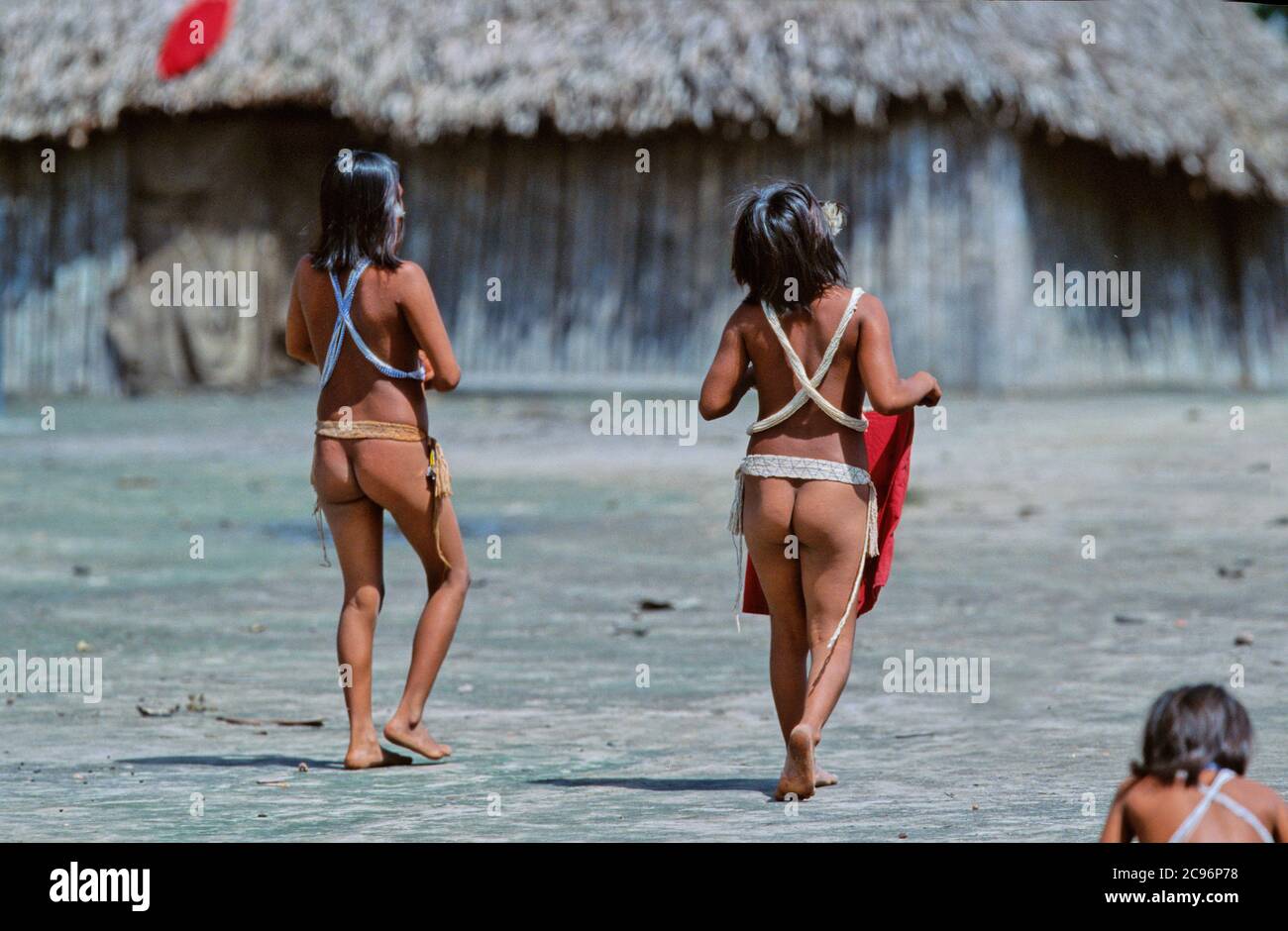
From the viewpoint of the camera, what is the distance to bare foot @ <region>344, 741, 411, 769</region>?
5.50 metres

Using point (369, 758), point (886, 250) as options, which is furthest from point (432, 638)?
point (886, 250)

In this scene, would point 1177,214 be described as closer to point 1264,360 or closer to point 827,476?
point 1264,360

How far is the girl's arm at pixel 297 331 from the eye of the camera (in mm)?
5695

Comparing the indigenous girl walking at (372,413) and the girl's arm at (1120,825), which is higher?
the indigenous girl walking at (372,413)

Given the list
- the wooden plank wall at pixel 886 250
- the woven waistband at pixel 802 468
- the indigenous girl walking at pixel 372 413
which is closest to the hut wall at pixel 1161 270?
the wooden plank wall at pixel 886 250

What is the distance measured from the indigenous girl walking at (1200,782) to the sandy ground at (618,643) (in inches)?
40.6

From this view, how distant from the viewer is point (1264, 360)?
20.0m

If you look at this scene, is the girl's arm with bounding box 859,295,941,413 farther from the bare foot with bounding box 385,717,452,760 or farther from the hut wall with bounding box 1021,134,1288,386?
the hut wall with bounding box 1021,134,1288,386

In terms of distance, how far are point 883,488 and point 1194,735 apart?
7.05 feet

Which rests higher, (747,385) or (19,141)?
(19,141)

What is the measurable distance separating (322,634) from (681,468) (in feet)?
18.8

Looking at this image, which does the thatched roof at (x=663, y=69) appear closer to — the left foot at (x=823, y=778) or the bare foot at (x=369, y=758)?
the bare foot at (x=369, y=758)

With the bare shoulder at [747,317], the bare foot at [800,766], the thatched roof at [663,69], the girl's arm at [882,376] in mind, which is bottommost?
the bare foot at [800,766]
